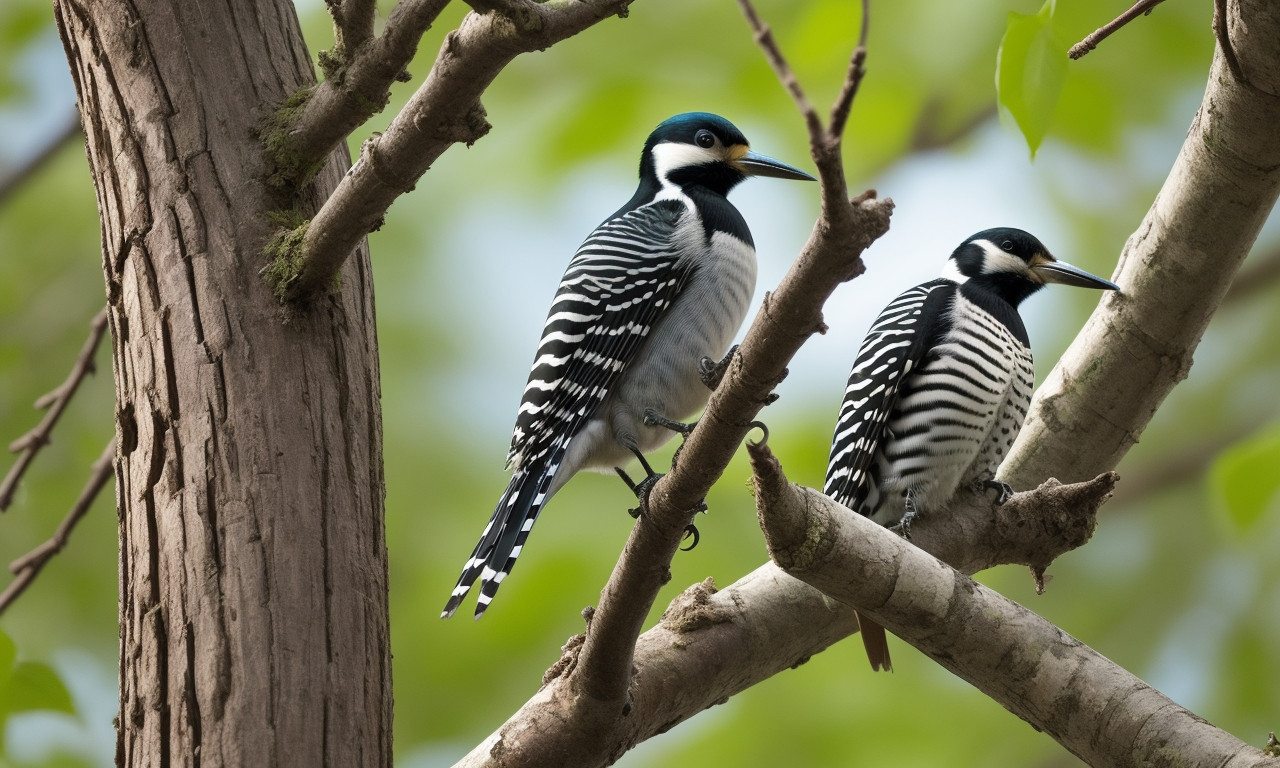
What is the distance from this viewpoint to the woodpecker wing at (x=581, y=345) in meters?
3.49

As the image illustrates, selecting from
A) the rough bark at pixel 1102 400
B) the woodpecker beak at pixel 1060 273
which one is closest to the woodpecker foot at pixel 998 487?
the rough bark at pixel 1102 400

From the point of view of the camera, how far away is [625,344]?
3717mm

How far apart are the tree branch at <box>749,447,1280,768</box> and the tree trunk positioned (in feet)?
3.24

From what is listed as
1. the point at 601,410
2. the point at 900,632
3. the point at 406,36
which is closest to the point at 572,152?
the point at 601,410

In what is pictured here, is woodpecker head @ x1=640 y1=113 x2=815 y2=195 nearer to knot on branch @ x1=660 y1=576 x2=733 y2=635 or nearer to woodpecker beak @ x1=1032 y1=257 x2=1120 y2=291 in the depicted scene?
woodpecker beak @ x1=1032 y1=257 x2=1120 y2=291

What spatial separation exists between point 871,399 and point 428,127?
1.90 metres

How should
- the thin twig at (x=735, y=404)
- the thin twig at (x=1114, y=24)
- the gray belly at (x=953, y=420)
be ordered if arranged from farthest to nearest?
the gray belly at (x=953, y=420)
the thin twig at (x=1114, y=24)
the thin twig at (x=735, y=404)

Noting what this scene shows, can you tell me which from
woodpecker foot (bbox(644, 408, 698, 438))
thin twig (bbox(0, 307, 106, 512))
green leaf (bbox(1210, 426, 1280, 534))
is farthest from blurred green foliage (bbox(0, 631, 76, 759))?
green leaf (bbox(1210, 426, 1280, 534))

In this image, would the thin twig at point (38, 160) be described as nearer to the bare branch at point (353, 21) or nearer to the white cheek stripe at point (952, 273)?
the bare branch at point (353, 21)

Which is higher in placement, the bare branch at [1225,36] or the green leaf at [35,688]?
the bare branch at [1225,36]

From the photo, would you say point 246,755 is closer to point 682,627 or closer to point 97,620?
point 682,627

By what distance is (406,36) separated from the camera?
2619 millimetres

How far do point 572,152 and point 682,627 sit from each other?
2.65m

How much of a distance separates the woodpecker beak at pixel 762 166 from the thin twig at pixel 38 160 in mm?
2939
